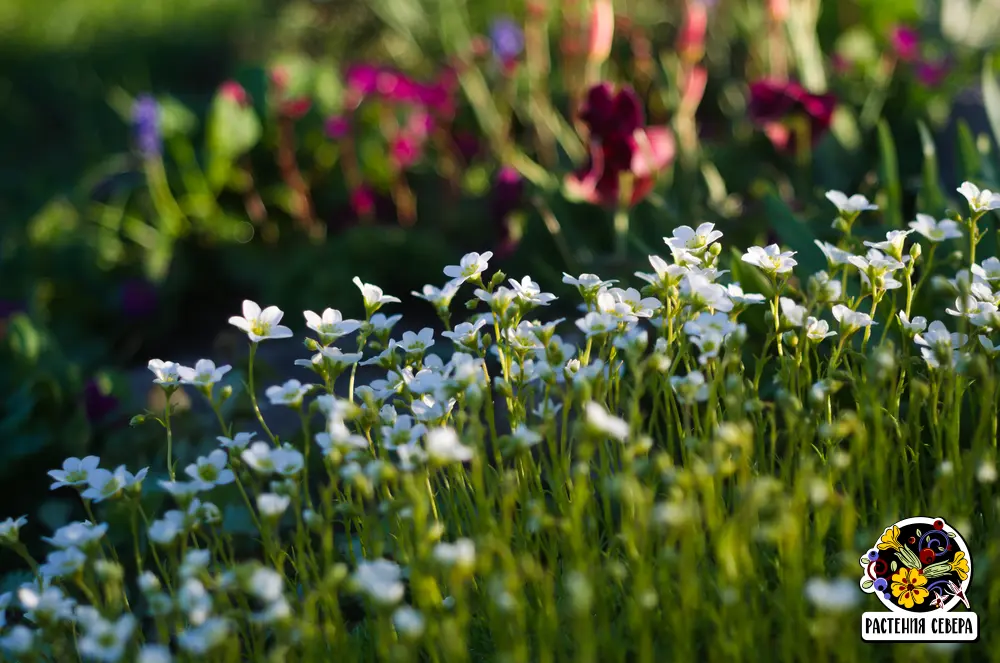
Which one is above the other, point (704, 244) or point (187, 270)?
point (187, 270)

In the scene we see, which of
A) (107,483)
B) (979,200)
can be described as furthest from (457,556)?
(979,200)

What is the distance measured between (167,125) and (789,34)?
2049mm

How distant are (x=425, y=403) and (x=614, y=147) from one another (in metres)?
1.13

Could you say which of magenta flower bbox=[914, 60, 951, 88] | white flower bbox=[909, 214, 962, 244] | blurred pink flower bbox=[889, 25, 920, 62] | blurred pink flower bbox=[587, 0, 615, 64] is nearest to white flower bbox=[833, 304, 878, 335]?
white flower bbox=[909, 214, 962, 244]

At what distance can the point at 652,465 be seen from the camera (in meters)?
1.28

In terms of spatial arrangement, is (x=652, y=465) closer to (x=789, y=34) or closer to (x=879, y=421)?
(x=879, y=421)

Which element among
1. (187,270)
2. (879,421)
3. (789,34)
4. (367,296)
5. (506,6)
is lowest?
(879,421)

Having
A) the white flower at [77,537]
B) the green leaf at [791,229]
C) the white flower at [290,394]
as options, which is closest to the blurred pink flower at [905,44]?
the green leaf at [791,229]

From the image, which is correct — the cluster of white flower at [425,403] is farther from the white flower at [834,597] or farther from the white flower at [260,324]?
the white flower at [834,597]

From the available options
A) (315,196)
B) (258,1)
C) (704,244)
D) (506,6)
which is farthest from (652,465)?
(258,1)

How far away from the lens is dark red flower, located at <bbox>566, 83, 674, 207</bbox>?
93.4 inches

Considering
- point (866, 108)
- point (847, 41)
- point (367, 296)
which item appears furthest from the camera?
point (847, 41)

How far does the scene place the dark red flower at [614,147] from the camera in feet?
7.79

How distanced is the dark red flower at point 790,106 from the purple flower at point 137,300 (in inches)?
72.6
